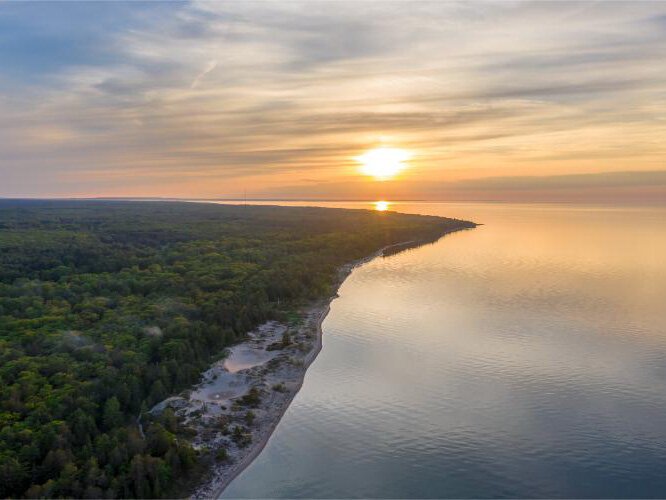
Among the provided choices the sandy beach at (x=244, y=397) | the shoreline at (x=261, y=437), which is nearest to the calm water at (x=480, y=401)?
the shoreline at (x=261, y=437)

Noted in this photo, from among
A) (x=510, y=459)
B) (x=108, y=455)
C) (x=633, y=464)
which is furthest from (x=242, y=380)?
(x=633, y=464)

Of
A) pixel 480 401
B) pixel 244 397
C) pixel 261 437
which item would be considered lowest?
pixel 261 437

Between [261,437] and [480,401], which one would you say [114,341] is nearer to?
[261,437]

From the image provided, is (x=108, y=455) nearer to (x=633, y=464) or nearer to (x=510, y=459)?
(x=510, y=459)

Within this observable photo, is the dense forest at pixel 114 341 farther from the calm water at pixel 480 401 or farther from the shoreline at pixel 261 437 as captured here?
the calm water at pixel 480 401

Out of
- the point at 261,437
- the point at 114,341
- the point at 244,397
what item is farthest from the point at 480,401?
the point at 114,341

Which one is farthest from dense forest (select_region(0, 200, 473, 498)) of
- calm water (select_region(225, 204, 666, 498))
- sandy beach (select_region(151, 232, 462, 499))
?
calm water (select_region(225, 204, 666, 498))
